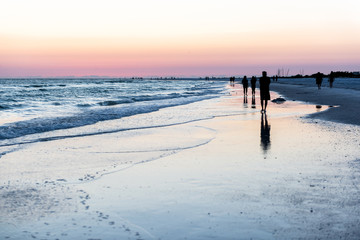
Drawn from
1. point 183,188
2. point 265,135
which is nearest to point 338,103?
point 265,135

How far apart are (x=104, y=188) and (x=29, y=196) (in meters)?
1.00

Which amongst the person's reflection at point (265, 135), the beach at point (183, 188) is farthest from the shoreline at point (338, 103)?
the beach at point (183, 188)

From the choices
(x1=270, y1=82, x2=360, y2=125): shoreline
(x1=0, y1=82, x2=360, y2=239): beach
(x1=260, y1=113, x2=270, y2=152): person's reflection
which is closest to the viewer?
(x1=0, y1=82, x2=360, y2=239): beach

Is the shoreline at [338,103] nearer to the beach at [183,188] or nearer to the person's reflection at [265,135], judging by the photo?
the person's reflection at [265,135]

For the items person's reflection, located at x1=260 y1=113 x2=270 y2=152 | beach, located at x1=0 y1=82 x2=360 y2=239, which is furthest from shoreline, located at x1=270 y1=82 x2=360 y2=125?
beach, located at x1=0 y1=82 x2=360 y2=239

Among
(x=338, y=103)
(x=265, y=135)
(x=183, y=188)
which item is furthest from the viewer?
(x=338, y=103)

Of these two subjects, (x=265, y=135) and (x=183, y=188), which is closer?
(x=183, y=188)

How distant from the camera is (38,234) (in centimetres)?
→ 379

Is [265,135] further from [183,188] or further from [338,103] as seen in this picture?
[338,103]

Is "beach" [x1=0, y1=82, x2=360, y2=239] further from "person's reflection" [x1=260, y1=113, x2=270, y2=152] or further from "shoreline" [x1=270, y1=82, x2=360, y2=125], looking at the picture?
"shoreline" [x1=270, y1=82, x2=360, y2=125]

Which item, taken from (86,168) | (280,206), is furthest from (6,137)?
(280,206)

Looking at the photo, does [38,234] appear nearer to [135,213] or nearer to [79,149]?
[135,213]

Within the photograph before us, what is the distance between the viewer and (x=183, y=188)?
540cm

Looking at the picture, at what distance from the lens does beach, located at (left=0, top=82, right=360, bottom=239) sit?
155 inches
